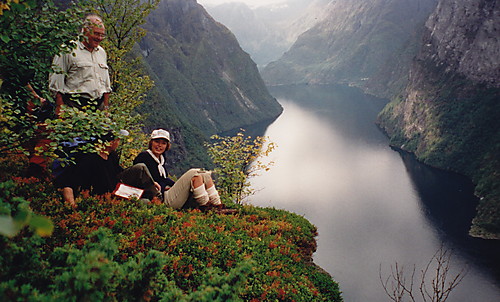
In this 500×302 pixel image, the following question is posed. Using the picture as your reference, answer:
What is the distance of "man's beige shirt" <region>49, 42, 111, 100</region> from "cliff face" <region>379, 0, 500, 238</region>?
4791 inches

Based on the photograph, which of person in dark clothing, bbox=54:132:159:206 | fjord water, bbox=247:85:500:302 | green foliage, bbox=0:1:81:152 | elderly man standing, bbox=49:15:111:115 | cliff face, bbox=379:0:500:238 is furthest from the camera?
cliff face, bbox=379:0:500:238

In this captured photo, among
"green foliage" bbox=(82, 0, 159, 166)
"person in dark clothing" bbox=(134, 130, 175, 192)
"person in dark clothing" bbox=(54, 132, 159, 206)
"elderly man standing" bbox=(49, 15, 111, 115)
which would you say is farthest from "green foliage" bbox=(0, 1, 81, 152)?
"green foliage" bbox=(82, 0, 159, 166)

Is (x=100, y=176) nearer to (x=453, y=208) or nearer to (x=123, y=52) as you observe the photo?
(x=123, y=52)

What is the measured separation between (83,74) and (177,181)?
3.87 m

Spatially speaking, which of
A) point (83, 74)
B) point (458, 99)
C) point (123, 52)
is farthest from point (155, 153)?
point (458, 99)

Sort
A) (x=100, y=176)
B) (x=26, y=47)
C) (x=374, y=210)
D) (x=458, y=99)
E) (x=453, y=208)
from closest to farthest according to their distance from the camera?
(x=26, y=47) → (x=100, y=176) → (x=374, y=210) → (x=453, y=208) → (x=458, y=99)

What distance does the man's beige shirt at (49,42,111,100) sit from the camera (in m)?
7.07

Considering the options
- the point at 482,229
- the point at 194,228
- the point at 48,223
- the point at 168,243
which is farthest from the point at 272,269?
the point at 482,229

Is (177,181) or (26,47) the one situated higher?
(26,47)

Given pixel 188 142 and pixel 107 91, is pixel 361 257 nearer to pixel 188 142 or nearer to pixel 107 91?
pixel 107 91

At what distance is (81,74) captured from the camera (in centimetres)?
752

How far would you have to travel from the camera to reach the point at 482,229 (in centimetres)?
7825

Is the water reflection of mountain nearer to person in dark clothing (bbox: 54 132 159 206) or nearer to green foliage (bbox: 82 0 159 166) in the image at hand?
green foliage (bbox: 82 0 159 166)

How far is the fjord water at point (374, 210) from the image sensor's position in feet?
202
